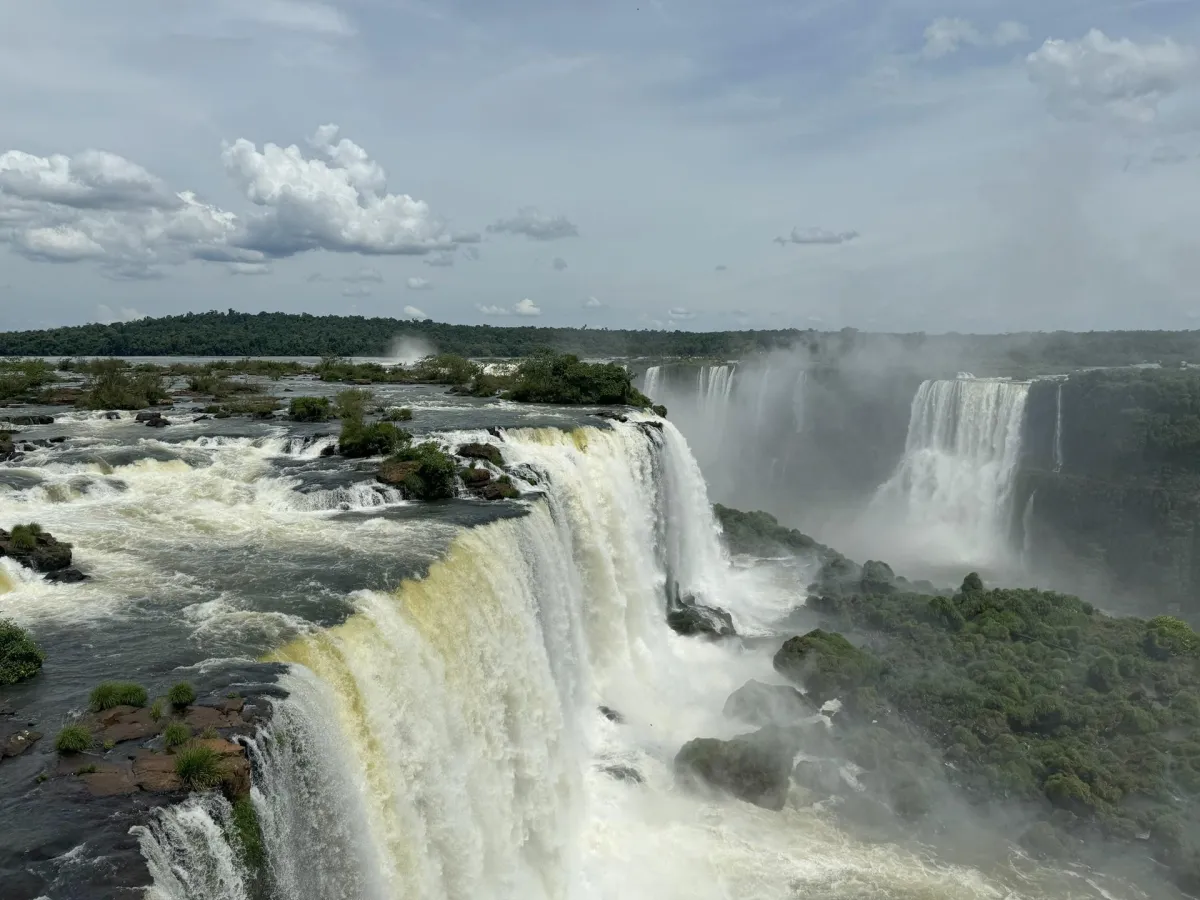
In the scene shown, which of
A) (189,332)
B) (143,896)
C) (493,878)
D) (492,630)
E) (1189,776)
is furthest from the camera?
(189,332)

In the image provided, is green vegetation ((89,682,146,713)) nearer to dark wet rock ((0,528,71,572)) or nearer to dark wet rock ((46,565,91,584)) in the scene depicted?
dark wet rock ((46,565,91,584))

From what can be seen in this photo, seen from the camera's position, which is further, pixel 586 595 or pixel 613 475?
pixel 613 475

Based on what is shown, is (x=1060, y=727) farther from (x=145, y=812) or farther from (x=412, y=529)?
(x=145, y=812)

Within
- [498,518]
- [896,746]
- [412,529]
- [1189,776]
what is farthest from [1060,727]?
[412,529]

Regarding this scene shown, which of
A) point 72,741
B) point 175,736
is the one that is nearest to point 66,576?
point 72,741

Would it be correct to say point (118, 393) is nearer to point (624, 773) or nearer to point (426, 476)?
point (426, 476)

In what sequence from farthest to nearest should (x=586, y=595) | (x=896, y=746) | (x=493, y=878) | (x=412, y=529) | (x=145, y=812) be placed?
(x=586, y=595), (x=896, y=746), (x=412, y=529), (x=493, y=878), (x=145, y=812)

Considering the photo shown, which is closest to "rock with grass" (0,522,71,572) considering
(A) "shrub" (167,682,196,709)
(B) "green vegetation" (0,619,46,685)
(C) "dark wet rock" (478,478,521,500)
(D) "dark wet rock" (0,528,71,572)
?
(D) "dark wet rock" (0,528,71,572)

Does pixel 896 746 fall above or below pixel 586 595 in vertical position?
below

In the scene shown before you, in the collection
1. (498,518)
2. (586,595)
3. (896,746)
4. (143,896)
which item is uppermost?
(498,518)
